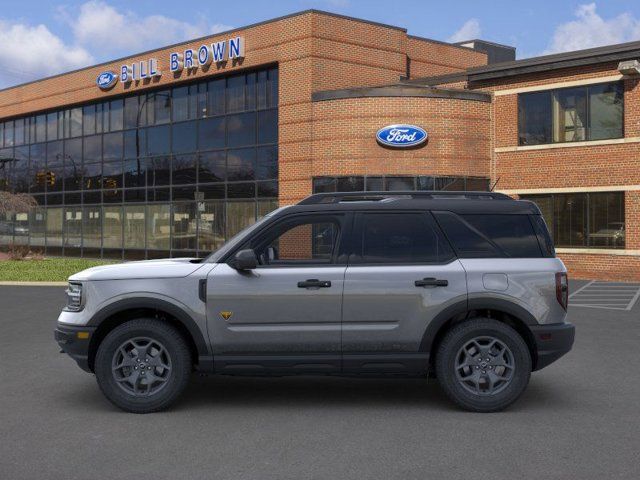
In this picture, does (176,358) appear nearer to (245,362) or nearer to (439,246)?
(245,362)

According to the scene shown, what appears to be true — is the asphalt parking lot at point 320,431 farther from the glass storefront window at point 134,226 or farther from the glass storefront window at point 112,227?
the glass storefront window at point 112,227

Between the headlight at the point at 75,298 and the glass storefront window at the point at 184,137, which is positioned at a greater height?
the glass storefront window at the point at 184,137

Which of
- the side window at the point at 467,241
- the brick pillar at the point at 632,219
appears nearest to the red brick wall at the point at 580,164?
the brick pillar at the point at 632,219

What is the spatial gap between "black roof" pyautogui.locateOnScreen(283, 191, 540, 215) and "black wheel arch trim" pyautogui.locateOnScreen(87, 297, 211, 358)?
4.30 feet

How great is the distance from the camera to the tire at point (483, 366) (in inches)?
252

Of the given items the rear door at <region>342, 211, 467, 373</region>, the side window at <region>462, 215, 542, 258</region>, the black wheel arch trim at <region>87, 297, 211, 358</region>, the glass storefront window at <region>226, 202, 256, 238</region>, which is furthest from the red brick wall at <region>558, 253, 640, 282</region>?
the black wheel arch trim at <region>87, 297, 211, 358</region>

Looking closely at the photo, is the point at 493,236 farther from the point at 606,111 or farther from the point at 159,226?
the point at 159,226

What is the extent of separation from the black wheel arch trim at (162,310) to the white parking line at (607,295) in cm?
1095

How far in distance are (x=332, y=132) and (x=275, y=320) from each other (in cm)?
1879

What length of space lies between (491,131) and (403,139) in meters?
3.14

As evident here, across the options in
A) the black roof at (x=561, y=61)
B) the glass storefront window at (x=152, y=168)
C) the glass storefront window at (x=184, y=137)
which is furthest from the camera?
the glass storefront window at (x=184, y=137)

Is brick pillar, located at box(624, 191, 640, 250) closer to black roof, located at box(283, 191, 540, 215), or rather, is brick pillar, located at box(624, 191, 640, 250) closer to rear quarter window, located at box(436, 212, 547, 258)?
black roof, located at box(283, 191, 540, 215)

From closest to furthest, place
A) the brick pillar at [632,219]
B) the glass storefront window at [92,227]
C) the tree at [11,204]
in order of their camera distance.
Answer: the brick pillar at [632,219]
the tree at [11,204]
the glass storefront window at [92,227]

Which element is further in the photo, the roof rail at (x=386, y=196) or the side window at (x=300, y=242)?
the roof rail at (x=386, y=196)
